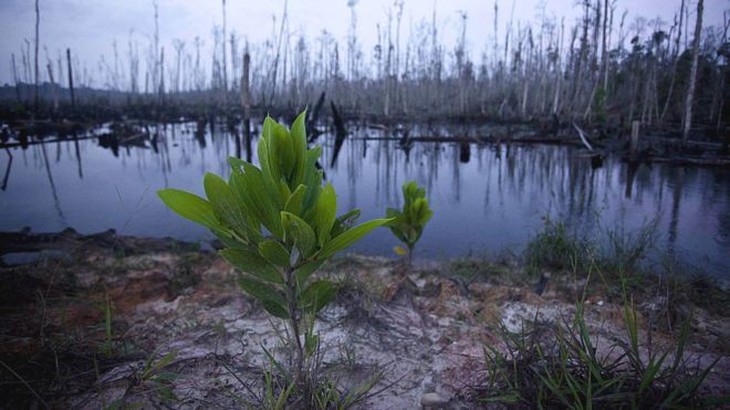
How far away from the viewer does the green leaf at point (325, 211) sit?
114 centimetres

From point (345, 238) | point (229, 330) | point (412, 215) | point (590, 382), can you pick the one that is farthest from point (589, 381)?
point (412, 215)

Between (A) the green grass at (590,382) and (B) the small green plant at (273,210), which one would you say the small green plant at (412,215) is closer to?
(A) the green grass at (590,382)

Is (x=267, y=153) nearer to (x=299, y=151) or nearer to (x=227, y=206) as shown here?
(x=299, y=151)

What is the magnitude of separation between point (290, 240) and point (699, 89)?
29678 millimetres

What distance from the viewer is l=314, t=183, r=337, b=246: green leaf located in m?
1.14

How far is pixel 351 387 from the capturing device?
5.32 ft

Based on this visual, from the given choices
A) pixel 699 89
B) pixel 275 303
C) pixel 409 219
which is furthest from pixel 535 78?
pixel 275 303

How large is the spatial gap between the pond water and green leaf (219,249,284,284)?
1.09 m

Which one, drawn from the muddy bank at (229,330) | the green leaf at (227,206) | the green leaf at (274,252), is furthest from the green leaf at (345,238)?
the muddy bank at (229,330)

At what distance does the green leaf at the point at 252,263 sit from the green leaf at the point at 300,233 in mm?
136

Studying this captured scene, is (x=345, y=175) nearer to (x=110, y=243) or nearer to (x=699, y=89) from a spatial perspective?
(x=110, y=243)

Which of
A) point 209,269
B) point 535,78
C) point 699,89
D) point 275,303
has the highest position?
point 535,78

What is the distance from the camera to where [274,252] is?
114 centimetres

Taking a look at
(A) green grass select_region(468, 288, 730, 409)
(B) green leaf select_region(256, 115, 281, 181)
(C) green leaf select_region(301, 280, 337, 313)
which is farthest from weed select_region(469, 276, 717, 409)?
(B) green leaf select_region(256, 115, 281, 181)
